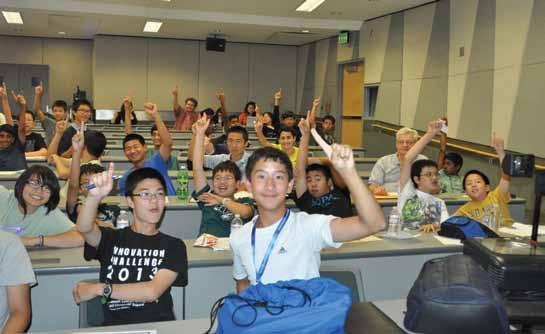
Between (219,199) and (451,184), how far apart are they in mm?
3048

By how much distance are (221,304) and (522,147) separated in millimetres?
5766

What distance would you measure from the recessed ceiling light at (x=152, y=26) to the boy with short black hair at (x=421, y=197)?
8.42 meters

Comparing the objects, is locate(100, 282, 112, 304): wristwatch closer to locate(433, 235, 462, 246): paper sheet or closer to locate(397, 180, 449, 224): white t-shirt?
locate(433, 235, 462, 246): paper sheet

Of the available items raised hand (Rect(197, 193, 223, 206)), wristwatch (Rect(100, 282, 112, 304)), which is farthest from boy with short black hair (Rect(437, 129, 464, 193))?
wristwatch (Rect(100, 282, 112, 304))

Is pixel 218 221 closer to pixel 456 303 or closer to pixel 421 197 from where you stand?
pixel 421 197

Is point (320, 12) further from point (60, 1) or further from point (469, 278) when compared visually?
point (469, 278)

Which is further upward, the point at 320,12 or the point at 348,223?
A: the point at 320,12

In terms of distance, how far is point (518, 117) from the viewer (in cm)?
652

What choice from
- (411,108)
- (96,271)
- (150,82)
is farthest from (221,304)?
(150,82)

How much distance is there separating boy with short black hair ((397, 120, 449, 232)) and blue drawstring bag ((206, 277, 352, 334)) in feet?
7.30

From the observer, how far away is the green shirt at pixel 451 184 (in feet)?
18.0

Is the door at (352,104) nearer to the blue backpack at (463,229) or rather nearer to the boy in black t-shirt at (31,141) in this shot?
the boy in black t-shirt at (31,141)

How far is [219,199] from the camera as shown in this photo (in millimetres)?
3338

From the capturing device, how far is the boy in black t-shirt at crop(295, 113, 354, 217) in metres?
3.76
